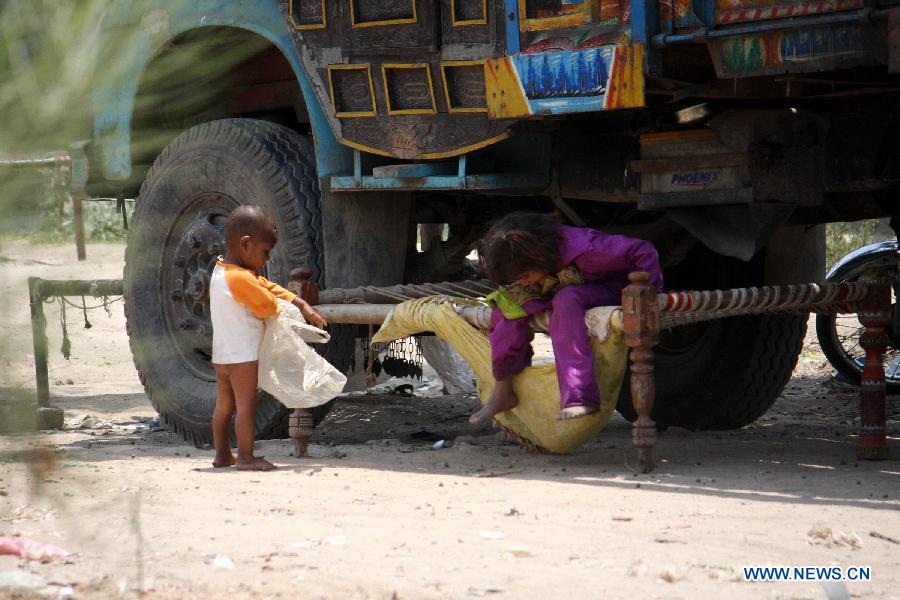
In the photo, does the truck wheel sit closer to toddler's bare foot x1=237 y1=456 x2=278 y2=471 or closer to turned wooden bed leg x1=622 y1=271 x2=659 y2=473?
toddler's bare foot x1=237 y1=456 x2=278 y2=471

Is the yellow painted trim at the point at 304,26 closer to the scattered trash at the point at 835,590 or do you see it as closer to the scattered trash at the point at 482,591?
the scattered trash at the point at 482,591

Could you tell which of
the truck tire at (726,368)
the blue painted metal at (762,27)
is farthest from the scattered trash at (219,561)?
the truck tire at (726,368)

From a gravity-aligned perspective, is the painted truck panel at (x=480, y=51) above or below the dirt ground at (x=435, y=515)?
above

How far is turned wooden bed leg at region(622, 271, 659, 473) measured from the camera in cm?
428

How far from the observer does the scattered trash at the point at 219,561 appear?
3091 millimetres

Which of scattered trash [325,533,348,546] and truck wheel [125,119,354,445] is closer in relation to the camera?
scattered trash [325,533,348,546]

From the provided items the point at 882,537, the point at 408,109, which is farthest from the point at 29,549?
the point at 408,109

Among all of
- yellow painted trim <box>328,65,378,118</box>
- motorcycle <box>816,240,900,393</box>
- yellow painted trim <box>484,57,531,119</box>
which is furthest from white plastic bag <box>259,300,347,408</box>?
motorcycle <box>816,240,900,393</box>

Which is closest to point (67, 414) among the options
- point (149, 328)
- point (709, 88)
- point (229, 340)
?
point (149, 328)

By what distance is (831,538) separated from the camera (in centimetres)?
333

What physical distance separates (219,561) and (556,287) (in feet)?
6.66

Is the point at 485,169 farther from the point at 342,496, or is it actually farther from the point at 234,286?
the point at 342,496

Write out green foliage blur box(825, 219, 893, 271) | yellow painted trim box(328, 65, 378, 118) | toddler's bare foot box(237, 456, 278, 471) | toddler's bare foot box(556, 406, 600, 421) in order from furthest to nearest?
1. green foliage blur box(825, 219, 893, 271)
2. yellow painted trim box(328, 65, 378, 118)
3. toddler's bare foot box(237, 456, 278, 471)
4. toddler's bare foot box(556, 406, 600, 421)

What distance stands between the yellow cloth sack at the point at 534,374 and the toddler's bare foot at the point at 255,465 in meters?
0.73
